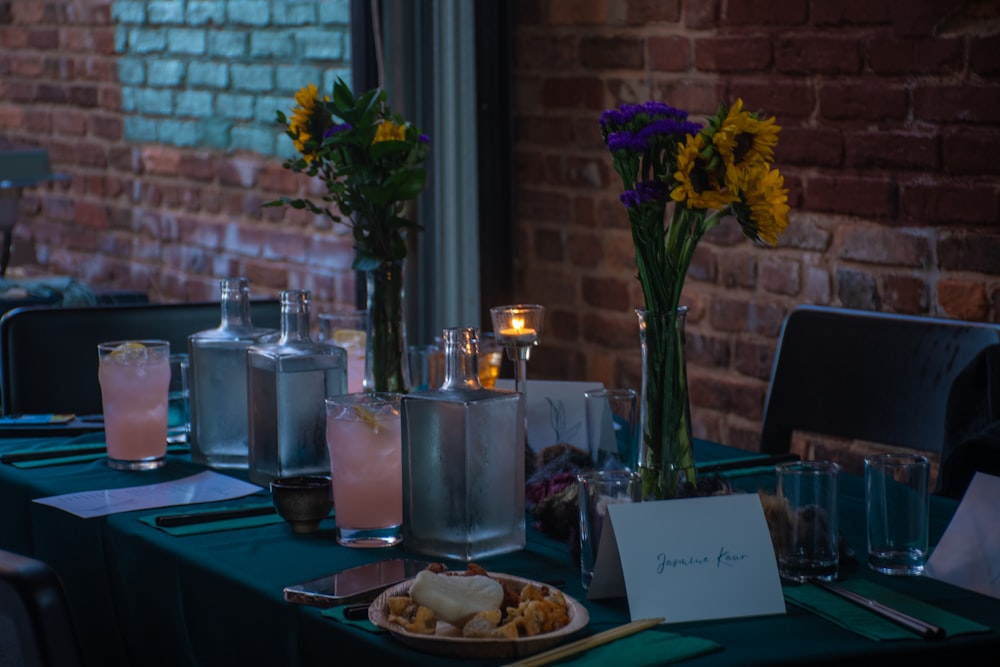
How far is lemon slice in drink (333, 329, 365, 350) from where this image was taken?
6.49 feet

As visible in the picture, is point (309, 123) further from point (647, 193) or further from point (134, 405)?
point (647, 193)

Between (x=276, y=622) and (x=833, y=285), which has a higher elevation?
(x=833, y=285)

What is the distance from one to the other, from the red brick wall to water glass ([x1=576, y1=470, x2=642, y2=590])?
1270 mm

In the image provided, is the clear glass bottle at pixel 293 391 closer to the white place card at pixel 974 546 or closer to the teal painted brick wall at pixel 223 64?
the white place card at pixel 974 546

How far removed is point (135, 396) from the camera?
1.75 meters

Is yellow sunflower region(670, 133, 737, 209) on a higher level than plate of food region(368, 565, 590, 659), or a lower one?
higher

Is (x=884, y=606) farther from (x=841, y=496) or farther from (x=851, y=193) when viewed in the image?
(x=851, y=193)

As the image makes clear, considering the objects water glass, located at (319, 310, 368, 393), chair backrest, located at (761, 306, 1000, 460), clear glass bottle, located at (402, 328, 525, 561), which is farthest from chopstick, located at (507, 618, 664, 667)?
chair backrest, located at (761, 306, 1000, 460)

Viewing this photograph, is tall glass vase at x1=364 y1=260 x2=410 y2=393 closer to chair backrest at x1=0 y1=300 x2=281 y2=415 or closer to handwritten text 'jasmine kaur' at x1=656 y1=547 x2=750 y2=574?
handwritten text 'jasmine kaur' at x1=656 y1=547 x2=750 y2=574

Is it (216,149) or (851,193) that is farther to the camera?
(216,149)

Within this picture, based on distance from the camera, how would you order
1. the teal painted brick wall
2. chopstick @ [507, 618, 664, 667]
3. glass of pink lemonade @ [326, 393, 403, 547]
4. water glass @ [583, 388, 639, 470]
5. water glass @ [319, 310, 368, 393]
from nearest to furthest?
1. chopstick @ [507, 618, 664, 667]
2. glass of pink lemonade @ [326, 393, 403, 547]
3. water glass @ [583, 388, 639, 470]
4. water glass @ [319, 310, 368, 393]
5. the teal painted brick wall

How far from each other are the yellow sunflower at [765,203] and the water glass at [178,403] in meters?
0.82

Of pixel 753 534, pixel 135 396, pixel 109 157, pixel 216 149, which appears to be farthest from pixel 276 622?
pixel 109 157

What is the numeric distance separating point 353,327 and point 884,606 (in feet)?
3.26
